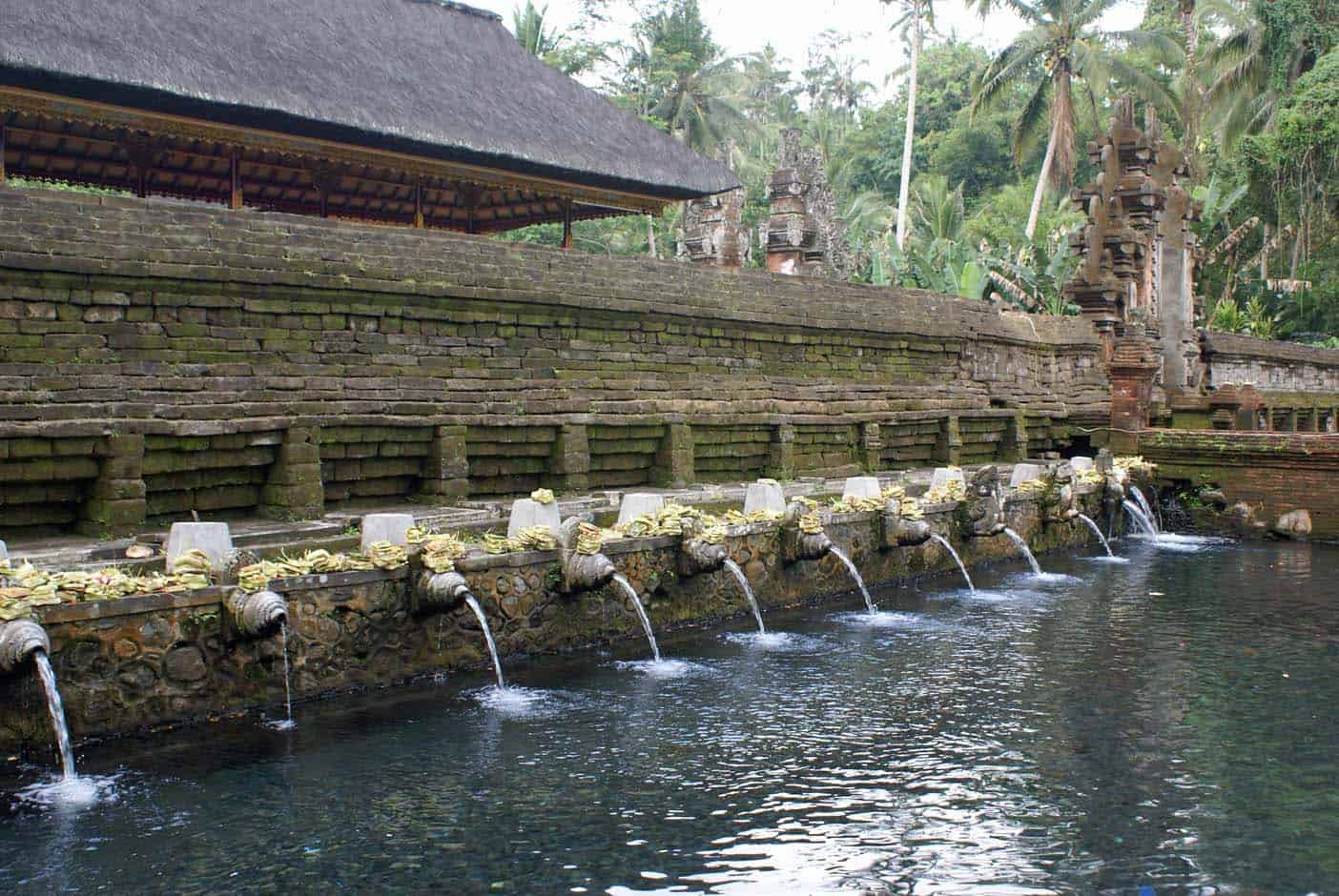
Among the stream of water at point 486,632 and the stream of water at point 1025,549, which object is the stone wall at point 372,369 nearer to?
the stream of water at point 486,632

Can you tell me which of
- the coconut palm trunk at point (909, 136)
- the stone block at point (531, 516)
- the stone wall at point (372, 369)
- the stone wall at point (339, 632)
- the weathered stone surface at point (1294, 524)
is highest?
the coconut palm trunk at point (909, 136)

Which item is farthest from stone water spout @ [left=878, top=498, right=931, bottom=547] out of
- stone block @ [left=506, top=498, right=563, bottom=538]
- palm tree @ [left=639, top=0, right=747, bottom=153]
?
palm tree @ [left=639, top=0, right=747, bottom=153]

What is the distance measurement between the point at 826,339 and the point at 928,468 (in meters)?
2.56

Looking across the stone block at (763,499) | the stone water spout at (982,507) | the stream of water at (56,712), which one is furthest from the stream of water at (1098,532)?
the stream of water at (56,712)

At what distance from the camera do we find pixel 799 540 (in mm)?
11805

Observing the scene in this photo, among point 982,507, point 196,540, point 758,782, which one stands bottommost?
point 758,782

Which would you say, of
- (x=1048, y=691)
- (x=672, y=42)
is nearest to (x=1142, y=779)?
(x=1048, y=691)

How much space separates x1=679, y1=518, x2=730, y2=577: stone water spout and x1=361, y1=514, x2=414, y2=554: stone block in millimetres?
2540

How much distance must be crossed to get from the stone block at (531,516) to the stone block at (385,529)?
1.03m

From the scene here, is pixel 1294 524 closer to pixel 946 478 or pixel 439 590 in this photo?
pixel 946 478

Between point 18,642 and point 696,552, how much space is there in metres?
5.41

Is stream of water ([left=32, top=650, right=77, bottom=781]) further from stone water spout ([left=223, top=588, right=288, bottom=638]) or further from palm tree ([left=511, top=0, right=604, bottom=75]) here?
palm tree ([left=511, top=0, right=604, bottom=75])

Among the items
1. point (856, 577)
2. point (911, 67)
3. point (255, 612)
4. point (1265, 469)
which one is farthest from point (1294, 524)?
point (911, 67)

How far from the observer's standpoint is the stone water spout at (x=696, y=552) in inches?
422
